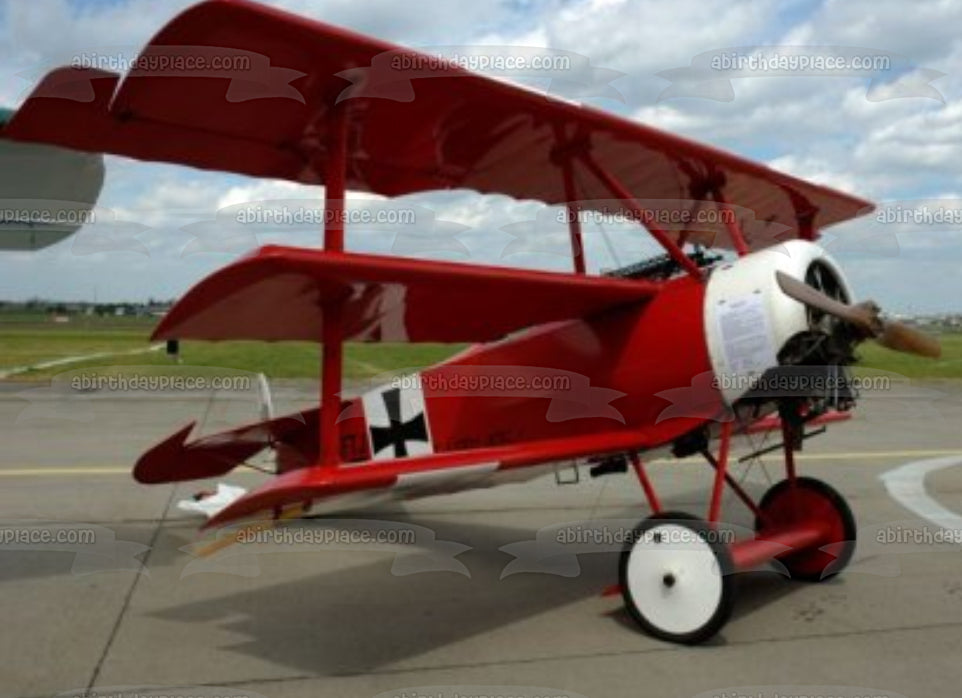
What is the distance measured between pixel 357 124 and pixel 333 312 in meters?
1.12

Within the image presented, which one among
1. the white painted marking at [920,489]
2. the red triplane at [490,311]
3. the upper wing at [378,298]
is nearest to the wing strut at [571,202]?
the red triplane at [490,311]

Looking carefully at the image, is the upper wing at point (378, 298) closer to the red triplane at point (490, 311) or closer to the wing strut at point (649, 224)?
the red triplane at point (490, 311)

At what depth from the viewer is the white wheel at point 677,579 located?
426 centimetres

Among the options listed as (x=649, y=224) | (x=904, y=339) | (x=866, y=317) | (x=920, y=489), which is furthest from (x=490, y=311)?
(x=920, y=489)

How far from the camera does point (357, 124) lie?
4.85m

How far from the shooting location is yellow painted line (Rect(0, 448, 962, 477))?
8773 millimetres

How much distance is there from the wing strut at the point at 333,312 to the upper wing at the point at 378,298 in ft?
0.32

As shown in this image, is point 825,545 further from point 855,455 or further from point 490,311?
point 855,455

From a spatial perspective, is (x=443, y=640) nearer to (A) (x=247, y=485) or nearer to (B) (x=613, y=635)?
(B) (x=613, y=635)

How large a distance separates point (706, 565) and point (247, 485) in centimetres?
545

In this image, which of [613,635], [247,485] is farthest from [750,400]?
[247,485]

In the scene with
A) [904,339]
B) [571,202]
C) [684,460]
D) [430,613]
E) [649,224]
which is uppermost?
[571,202]

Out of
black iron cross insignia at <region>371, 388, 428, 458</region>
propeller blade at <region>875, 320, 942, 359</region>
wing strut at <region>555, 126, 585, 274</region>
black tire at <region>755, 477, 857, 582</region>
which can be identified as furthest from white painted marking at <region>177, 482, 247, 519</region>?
propeller blade at <region>875, 320, 942, 359</region>

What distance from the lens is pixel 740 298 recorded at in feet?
14.6
